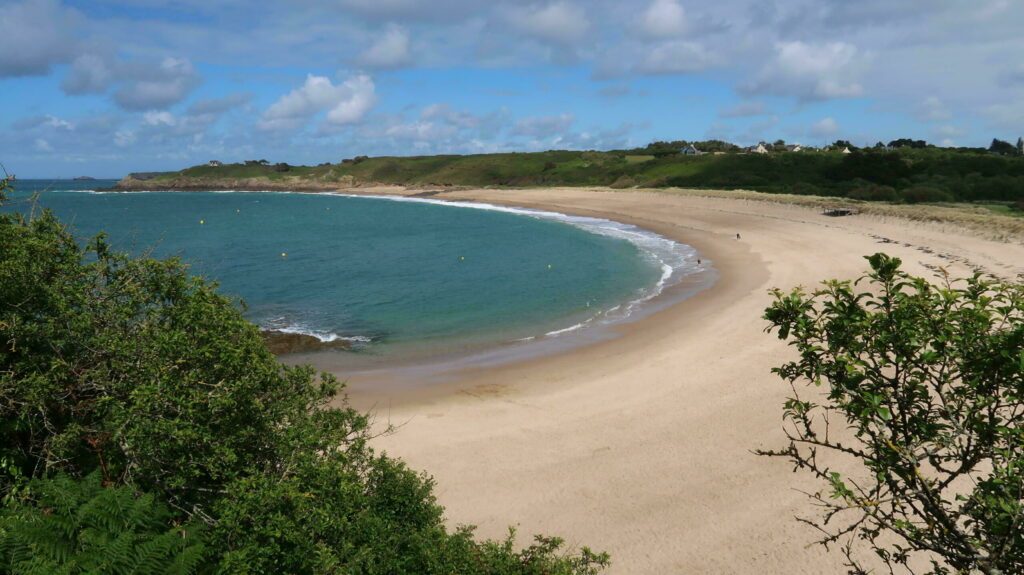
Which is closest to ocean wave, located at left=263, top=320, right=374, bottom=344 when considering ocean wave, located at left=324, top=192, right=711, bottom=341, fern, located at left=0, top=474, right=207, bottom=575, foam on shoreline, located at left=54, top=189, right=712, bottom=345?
foam on shoreline, located at left=54, top=189, right=712, bottom=345

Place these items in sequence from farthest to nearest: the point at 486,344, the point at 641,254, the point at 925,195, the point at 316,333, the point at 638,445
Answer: the point at 925,195 < the point at 641,254 < the point at 316,333 < the point at 486,344 < the point at 638,445

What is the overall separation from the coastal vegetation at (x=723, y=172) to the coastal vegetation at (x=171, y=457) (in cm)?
6037

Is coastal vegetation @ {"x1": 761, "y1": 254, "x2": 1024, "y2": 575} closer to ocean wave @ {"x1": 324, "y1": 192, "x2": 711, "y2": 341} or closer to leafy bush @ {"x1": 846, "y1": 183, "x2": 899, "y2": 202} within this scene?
ocean wave @ {"x1": 324, "y1": 192, "x2": 711, "y2": 341}

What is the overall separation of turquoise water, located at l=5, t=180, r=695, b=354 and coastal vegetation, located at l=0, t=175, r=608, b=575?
8.53ft

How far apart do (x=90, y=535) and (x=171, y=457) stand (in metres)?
1.32

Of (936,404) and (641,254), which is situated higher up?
(936,404)

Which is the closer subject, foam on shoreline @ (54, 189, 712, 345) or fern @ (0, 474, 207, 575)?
fern @ (0, 474, 207, 575)

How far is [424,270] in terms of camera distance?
1702 inches

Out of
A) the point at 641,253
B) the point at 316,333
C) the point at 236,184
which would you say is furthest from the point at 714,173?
the point at 236,184

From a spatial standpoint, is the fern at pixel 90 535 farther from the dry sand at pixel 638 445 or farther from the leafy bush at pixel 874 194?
the leafy bush at pixel 874 194

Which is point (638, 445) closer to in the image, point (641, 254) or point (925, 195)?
point (641, 254)

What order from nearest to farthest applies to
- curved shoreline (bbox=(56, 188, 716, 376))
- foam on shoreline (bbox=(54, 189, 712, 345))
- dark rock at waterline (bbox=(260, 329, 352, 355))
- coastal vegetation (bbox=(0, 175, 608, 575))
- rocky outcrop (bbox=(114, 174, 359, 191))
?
coastal vegetation (bbox=(0, 175, 608, 575)), curved shoreline (bbox=(56, 188, 716, 376)), dark rock at waterline (bbox=(260, 329, 352, 355)), foam on shoreline (bbox=(54, 189, 712, 345)), rocky outcrop (bbox=(114, 174, 359, 191))

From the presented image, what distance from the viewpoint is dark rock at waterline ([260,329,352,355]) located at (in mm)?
23806

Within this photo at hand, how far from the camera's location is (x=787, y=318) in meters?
5.38
